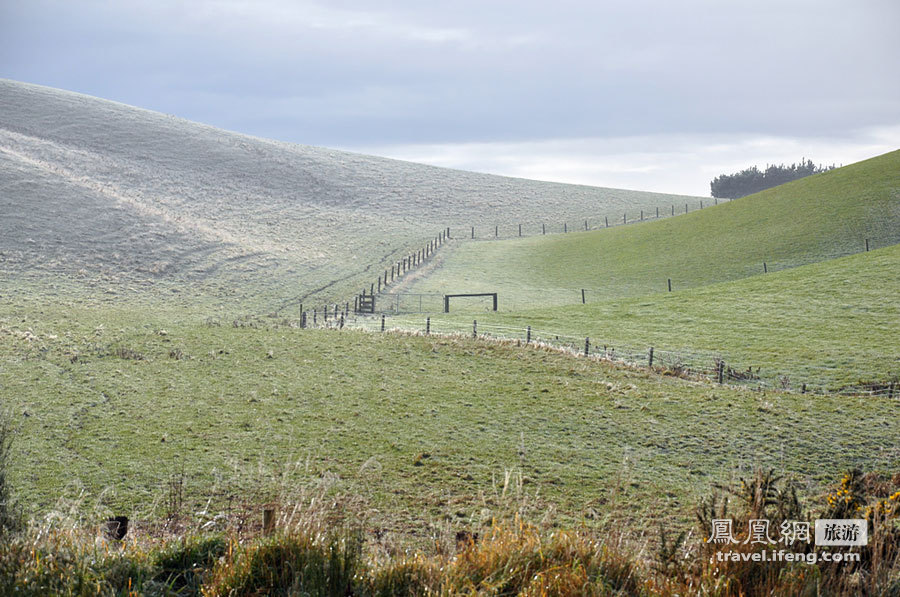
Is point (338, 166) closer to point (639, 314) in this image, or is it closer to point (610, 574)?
point (639, 314)

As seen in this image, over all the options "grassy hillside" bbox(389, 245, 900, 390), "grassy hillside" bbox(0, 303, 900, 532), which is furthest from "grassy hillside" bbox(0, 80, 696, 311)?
"grassy hillside" bbox(0, 303, 900, 532)

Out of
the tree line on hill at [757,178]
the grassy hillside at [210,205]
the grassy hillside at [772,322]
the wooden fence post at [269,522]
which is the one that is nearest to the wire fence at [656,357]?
the grassy hillside at [772,322]

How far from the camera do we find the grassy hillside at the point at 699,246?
4278cm

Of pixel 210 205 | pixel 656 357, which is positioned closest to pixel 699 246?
pixel 656 357

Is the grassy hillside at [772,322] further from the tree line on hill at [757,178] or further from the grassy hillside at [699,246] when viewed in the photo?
the tree line on hill at [757,178]

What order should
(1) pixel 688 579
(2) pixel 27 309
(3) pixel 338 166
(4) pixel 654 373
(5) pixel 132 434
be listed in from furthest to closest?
(3) pixel 338 166
(2) pixel 27 309
(4) pixel 654 373
(5) pixel 132 434
(1) pixel 688 579

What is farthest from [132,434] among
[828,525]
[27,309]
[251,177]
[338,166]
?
[338,166]

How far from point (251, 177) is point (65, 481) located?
70336 millimetres

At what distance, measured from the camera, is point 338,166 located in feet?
298

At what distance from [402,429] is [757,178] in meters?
103

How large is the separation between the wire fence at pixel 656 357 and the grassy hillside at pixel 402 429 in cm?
130

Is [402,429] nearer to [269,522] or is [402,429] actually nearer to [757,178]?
[269,522]

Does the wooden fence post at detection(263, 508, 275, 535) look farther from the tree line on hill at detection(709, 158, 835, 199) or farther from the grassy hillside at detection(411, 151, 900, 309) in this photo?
the tree line on hill at detection(709, 158, 835, 199)

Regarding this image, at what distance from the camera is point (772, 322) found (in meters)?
27.7
